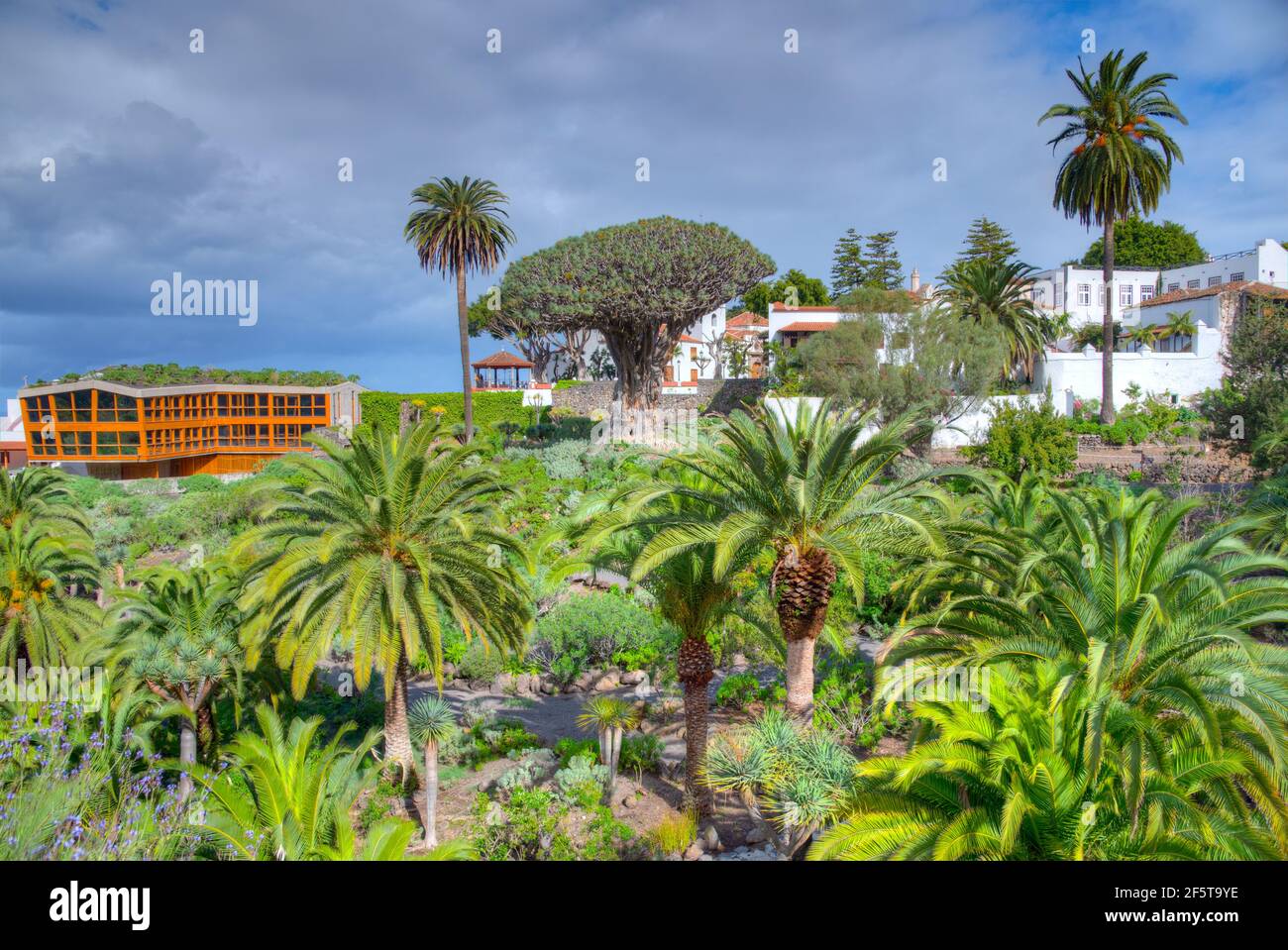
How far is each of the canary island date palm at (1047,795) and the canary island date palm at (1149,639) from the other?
0.70 feet

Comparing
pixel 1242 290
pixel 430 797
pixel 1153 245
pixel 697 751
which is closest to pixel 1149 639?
pixel 697 751

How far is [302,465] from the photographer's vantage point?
13.4 meters

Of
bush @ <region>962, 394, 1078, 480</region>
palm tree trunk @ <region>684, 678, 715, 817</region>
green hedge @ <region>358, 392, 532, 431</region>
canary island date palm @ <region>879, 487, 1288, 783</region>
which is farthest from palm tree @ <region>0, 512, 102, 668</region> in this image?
green hedge @ <region>358, 392, 532, 431</region>

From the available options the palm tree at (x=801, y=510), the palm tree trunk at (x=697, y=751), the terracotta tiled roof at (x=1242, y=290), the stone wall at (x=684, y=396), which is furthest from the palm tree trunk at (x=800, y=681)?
the terracotta tiled roof at (x=1242, y=290)

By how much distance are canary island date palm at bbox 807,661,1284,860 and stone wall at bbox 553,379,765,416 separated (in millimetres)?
43854

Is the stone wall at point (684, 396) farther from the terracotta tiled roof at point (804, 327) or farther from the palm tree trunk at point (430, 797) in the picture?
the palm tree trunk at point (430, 797)

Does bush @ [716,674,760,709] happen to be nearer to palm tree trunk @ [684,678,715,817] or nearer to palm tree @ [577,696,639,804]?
palm tree trunk @ [684,678,715,817]

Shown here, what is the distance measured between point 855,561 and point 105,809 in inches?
397

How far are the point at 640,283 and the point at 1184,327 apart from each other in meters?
33.8

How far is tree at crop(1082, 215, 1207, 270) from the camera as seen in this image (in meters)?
72.1

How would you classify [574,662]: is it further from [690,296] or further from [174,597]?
[690,296]

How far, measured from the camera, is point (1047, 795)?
791 centimetres
